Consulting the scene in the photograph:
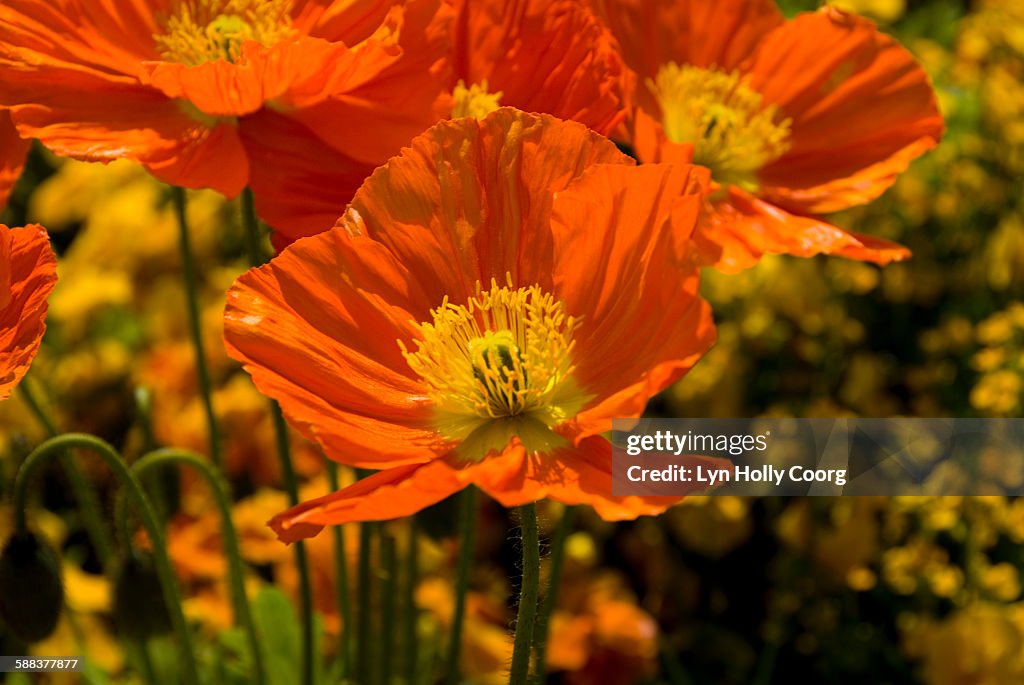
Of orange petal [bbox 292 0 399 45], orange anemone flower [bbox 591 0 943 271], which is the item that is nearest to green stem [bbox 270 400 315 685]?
orange petal [bbox 292 0 399 45]

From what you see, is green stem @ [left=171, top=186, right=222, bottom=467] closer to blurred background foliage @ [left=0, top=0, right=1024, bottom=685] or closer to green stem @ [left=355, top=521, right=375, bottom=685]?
green stem @ [left=355, top=521, right=375, bottom=685]

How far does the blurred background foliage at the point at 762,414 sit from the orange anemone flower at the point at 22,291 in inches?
32.1

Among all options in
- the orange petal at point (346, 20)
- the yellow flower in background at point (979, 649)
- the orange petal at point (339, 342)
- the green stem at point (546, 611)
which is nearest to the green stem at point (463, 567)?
the green stem at point (546, 611)

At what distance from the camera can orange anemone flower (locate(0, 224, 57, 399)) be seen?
890mm

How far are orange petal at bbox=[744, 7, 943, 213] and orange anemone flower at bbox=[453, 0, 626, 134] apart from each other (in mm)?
251

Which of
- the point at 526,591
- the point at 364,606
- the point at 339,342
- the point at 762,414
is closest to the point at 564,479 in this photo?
the point at 526,591

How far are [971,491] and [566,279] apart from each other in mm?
1136

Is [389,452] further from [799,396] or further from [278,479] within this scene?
[799,396]

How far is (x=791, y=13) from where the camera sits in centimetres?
222

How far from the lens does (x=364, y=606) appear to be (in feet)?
4.39

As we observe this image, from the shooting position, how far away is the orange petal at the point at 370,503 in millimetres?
768

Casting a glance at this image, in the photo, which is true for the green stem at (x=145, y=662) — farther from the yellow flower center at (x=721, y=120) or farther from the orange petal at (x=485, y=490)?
the yellow flower center at (x=721, y=120)

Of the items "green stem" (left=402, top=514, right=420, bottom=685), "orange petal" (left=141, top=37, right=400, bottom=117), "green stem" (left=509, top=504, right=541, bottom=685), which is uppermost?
"orange petal" (left=141, top=37, right=400, bottom=117)

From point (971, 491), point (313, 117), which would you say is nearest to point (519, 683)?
point (313, 117)
